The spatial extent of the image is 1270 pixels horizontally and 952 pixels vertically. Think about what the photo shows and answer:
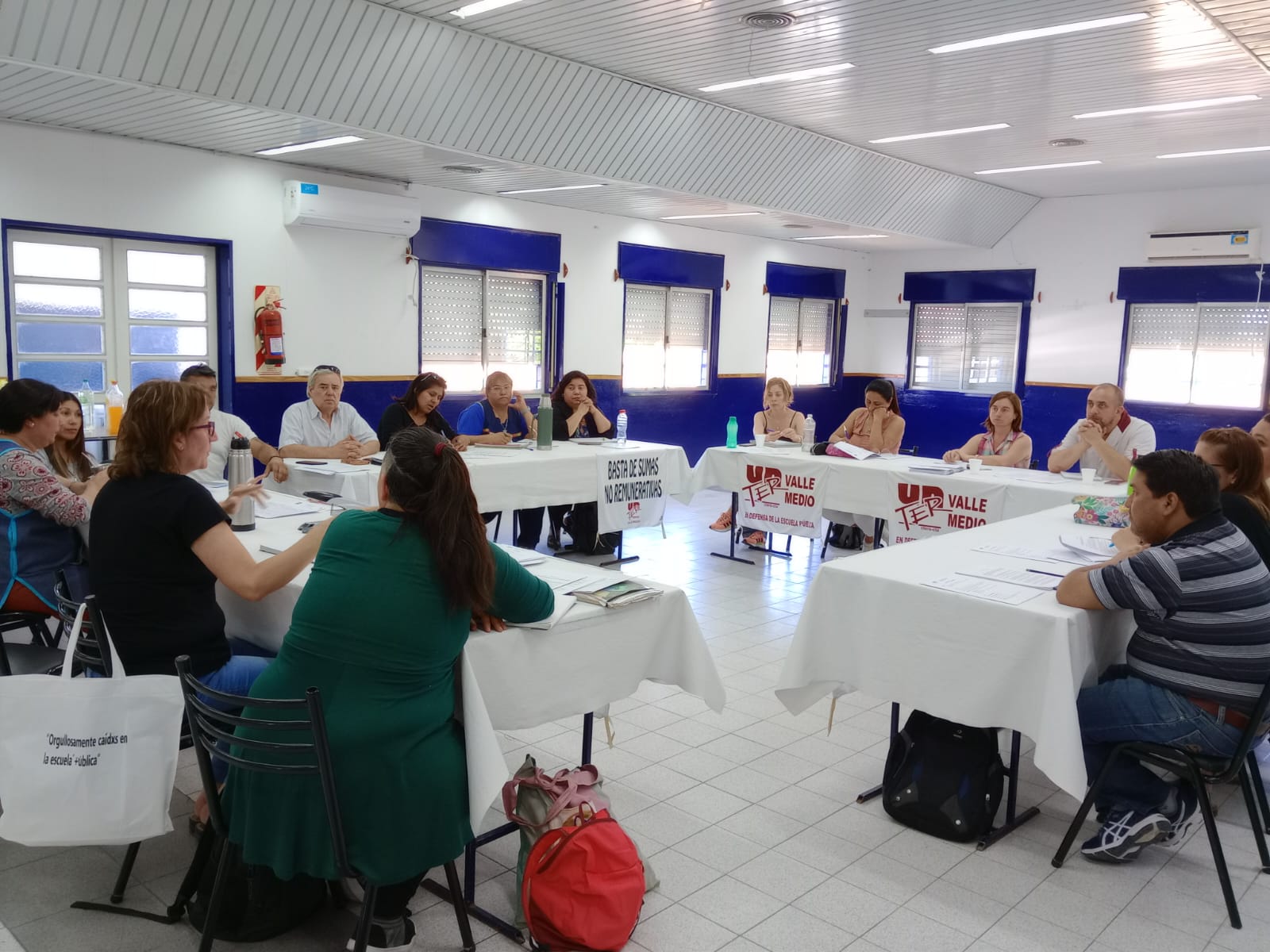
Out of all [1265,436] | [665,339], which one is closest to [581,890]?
[1265,436]

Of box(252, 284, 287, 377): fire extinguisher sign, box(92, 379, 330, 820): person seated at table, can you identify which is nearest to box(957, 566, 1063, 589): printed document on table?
box(92, 379, 330, 820): person seated at table

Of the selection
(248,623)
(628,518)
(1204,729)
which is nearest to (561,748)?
(248,623)

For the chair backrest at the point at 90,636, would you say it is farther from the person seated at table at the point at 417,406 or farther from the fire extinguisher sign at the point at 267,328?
the fire extinguisher sign at the point at 267,328

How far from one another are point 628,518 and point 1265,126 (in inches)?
213

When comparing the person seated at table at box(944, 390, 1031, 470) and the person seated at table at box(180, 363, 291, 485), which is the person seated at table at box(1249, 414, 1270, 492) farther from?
the person seated at table at box(180, 363, 291, 485)

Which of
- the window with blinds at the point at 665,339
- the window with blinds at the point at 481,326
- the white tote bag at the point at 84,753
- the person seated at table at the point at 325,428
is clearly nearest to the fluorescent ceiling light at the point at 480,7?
the person seated at table at the point at 325,428

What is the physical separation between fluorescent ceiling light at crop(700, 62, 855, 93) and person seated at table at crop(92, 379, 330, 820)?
15.1 feet

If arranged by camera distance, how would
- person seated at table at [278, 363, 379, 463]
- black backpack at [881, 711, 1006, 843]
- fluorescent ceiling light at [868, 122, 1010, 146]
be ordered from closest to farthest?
black backpack at [881, 711, 1006, 843], person seated at table at [278, 363, 379, 463], fluorescent ceiling light at [868, 122, 1010, 146]

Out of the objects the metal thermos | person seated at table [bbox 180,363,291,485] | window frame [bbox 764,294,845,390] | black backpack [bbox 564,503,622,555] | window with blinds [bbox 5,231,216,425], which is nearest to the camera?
the metal thermos

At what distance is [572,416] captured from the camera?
6930 millimetres

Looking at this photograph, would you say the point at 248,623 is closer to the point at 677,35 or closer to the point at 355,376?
the point at 677,35

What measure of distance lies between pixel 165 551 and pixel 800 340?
1071 centimetres

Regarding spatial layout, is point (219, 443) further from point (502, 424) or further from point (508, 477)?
point (502, 424)

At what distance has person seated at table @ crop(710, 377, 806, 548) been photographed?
23.6 ft
